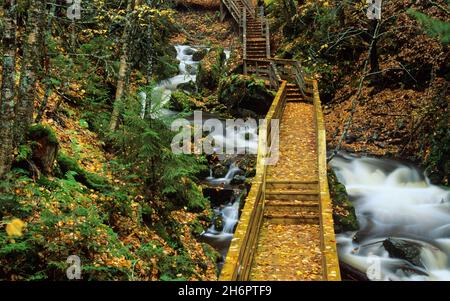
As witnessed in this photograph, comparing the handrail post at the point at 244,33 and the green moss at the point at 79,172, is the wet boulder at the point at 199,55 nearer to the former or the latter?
the handrail post at the point at 244,33

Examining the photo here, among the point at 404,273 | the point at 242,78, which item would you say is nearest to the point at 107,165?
the point at 404,273

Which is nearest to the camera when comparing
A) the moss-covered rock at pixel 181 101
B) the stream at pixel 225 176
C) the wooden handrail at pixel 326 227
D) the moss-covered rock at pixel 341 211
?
the wooden handrail at pixel 326 227

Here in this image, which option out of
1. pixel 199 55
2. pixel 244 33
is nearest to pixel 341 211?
pixel 244 33

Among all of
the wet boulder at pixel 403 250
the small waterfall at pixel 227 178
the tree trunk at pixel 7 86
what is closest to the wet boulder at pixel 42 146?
the tree trunk at pixel 7 86

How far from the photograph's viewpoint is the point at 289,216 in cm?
1010

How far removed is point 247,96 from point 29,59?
15.4 m

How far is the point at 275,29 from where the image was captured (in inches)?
1155

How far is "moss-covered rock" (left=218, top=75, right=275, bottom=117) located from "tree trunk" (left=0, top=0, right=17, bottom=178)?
1597 cm

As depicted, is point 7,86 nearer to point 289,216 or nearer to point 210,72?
point 289,216

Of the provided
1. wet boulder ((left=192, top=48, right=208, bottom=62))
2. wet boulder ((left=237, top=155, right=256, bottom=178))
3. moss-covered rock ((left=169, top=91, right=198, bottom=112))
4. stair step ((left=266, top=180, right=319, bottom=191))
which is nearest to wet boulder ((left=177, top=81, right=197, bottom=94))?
moss-covered rock ((left=169, top=91, right=198, bottom=112))

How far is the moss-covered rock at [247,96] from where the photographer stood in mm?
21766
